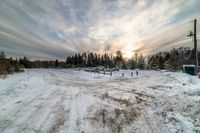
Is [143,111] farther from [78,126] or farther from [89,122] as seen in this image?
[78,126]

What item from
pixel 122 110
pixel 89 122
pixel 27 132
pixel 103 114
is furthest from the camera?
pixel 122 110

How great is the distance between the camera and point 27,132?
392 centimetres

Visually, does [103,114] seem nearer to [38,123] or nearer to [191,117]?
[38,123]

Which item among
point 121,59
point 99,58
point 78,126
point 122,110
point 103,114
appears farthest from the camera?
point 99,58

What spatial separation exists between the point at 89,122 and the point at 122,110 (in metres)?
1.92

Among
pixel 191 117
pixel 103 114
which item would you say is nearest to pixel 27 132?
pixel 103 114

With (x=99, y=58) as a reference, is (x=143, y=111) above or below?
below

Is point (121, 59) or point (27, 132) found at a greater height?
point (121, 59)

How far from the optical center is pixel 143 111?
5.77 metres

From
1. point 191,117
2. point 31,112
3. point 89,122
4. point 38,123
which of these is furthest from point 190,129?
point 31,112

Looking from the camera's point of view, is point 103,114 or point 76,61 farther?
point 76,61

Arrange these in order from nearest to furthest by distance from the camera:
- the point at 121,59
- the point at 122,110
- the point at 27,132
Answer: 1. the point at 27,132
2. the point at 122,110
3. the point at 121,59

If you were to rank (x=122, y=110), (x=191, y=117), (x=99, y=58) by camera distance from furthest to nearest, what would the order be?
1. (x=99, y=58)
2. (x=122, y=110)
3. (x=191, y=117)

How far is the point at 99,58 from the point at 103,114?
9576cm
